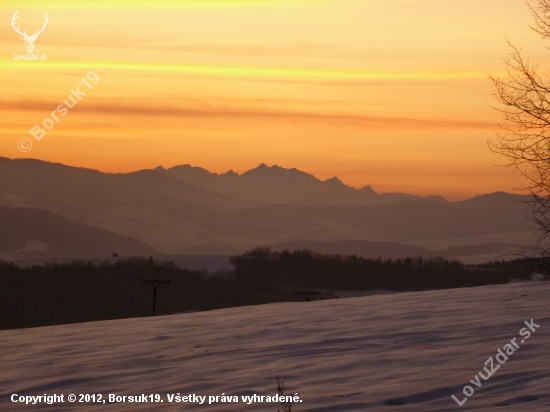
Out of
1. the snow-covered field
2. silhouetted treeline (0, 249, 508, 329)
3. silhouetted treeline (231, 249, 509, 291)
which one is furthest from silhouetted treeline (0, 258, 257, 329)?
the snow-covered field

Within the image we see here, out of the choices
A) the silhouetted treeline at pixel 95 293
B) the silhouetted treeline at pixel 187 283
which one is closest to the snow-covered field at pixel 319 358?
the silhouetted treeline at pixel 187 283

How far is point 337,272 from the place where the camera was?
14850 centimetres

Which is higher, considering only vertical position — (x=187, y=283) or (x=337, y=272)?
(x=337, y=272)

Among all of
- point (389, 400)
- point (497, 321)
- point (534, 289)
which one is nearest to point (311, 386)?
point (389, 400)

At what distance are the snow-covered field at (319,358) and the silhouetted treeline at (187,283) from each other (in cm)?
10552

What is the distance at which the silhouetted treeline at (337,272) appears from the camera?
13862cm

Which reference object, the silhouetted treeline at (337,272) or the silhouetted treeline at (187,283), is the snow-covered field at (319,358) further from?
the silhouetted treeline at (337,272)

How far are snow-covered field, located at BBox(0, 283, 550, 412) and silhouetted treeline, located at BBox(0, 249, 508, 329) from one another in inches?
4154

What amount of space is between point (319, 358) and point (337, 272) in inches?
5524

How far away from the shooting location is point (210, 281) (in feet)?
438

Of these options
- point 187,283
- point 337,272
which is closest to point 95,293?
point 187,283

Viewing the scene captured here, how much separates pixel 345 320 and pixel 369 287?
13212 centimetres

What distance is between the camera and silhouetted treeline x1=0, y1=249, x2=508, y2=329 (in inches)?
4756

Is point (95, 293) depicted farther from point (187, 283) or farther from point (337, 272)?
point (337, 272)
